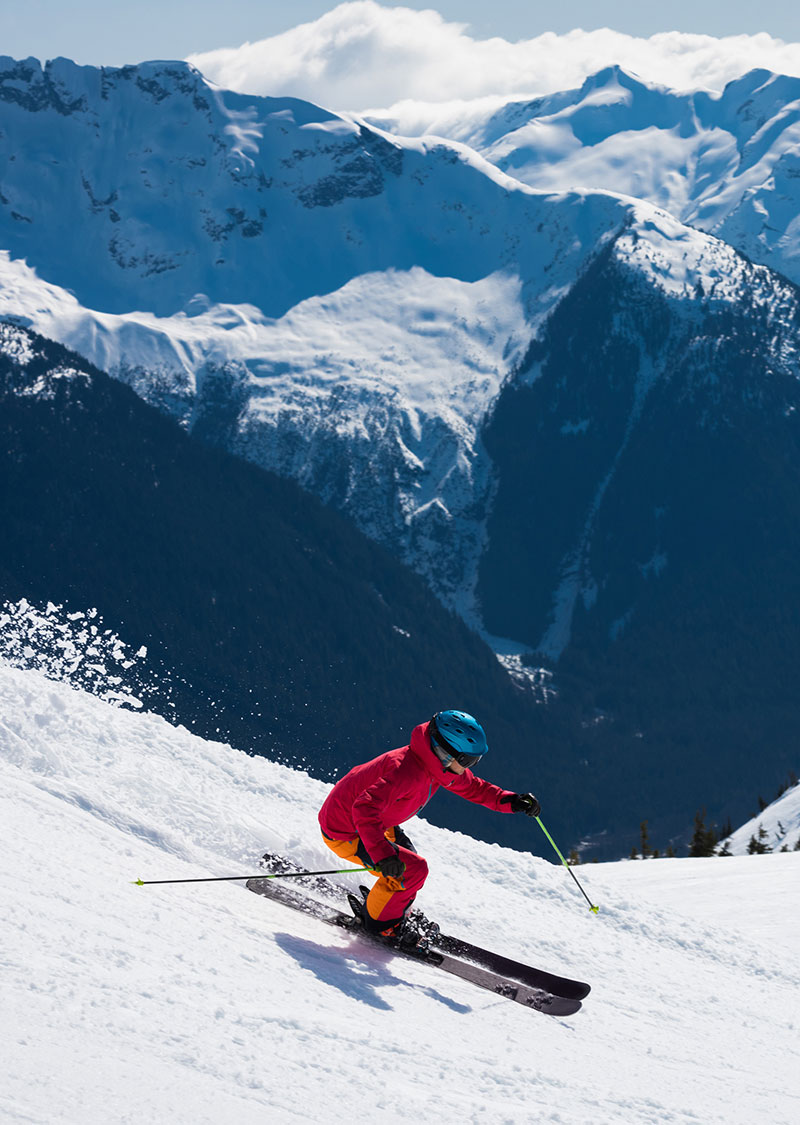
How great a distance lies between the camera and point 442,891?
12.0 meters

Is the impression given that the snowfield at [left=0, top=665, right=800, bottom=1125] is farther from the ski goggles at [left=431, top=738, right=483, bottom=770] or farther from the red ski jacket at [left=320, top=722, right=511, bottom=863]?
the ski goggles at [left=431, top=738, right=483, bottom=770]

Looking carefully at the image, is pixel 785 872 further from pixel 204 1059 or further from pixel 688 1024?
pixel 204 1059

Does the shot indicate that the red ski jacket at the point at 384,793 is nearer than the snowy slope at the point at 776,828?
Yes

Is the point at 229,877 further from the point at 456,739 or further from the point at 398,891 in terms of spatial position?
the point at 456,739

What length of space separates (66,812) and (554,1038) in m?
4.82

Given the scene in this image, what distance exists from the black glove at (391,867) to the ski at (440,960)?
3.80 feet

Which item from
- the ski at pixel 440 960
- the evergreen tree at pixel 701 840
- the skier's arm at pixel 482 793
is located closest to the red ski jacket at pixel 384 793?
the skier's arm at pixel 482 793

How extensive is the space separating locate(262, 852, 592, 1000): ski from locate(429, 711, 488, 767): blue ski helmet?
193 centimetres

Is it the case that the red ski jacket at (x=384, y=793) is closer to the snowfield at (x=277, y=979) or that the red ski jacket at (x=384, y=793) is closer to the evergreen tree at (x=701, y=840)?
the snowfield at (x=277, y=979)

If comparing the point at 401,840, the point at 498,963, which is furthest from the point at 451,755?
the point at 498,963

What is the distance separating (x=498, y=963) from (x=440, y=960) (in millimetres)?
599

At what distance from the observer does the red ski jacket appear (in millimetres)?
9492

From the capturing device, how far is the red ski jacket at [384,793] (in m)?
9.49

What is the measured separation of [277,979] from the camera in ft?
26.6
